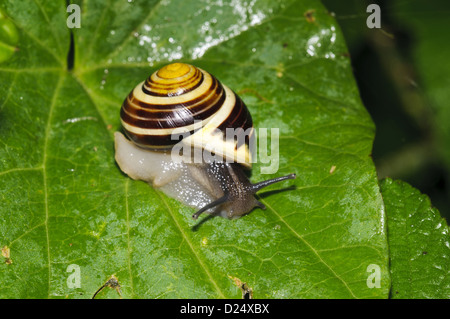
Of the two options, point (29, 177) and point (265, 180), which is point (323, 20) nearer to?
point (265, 180)

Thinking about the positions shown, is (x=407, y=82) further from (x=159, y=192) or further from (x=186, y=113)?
(x=159, y=192)

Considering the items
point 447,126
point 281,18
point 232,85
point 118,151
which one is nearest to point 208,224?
point 118,151

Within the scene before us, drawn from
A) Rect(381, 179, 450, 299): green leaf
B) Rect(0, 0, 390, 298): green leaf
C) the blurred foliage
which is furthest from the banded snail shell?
the blurred foliage

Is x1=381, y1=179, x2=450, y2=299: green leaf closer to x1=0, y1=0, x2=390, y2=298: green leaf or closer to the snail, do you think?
x1=0, y1=0, x2=390, y2=298: green leaf

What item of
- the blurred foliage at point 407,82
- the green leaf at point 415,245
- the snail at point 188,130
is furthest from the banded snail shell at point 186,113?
the blurred foliage at point 407,82

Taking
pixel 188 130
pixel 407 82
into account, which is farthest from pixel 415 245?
pixel 407 82

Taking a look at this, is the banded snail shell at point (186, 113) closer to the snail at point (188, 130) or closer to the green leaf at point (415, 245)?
the snail at point (188, 130)
